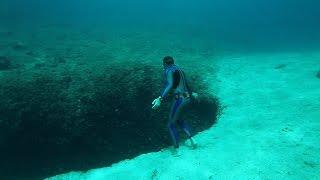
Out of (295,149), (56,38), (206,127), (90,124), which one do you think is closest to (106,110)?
(90,124)

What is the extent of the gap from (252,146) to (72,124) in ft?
13.9

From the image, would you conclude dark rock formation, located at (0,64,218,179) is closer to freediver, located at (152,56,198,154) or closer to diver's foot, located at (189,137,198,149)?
diver's foot, located at (189,137,198,149)

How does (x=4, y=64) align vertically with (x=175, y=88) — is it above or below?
below

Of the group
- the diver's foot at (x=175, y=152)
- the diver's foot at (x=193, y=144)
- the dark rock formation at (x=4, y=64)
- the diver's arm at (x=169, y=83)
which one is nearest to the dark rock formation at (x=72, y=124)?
the diver's foot at (x=175, y=152)

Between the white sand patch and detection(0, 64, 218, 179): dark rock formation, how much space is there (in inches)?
18.8

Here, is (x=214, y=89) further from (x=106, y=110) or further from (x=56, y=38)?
(x=56, y=38)

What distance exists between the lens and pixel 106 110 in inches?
296

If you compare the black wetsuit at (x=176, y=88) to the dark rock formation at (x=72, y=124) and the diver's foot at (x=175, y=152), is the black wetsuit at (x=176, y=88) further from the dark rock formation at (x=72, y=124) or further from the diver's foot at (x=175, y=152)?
the dark rock formation at (x=72, y=124)

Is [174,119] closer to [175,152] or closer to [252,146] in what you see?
[175,152]

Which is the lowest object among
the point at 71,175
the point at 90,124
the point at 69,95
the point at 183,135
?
the point at 71,175

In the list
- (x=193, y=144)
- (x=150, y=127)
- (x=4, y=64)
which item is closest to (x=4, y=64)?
(x=4, y=64)

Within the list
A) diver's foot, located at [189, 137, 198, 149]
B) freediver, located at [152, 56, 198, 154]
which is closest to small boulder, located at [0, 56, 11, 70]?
freediver, located at [152, 56, 198, 154]

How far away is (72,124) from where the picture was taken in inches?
282

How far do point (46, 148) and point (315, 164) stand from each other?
593cm
